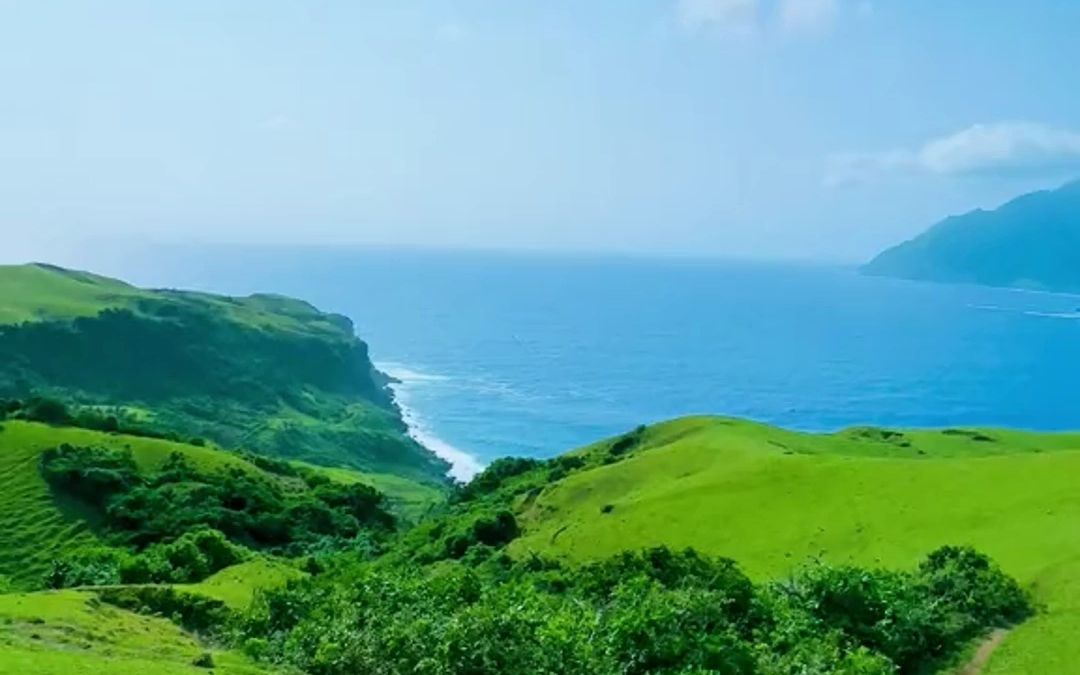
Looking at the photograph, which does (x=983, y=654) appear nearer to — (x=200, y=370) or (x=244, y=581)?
(x=244, y=581)

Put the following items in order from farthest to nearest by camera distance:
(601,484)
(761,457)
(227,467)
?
(227,467) < (601,484) < (761,457)

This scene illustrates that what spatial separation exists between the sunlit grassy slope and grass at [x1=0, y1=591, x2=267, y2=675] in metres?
29.3

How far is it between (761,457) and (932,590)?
26934 mm

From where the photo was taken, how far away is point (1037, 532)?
3972 cm

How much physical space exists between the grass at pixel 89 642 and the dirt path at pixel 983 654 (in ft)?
65.4

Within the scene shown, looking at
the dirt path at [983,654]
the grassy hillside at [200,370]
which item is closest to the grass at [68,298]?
the grassy hillside at [200,370]

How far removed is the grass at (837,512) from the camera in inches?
1395

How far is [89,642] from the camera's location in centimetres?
2566

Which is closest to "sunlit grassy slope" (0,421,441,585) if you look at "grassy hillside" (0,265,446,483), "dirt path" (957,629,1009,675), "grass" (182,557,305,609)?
"grass" (182,557,305,609)

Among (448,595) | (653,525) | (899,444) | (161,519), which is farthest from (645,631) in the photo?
(899,444)

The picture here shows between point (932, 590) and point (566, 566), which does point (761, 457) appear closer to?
point (566, 566)

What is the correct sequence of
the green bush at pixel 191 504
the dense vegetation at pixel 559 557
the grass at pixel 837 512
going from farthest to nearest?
the green bush at pixel 191 504 < the grass at pixel 837 512 < the dense vegetation at pixel 559 557

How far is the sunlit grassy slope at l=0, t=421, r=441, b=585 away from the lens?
60000 mm

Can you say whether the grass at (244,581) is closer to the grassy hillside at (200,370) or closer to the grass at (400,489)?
the grass at (400,489)
